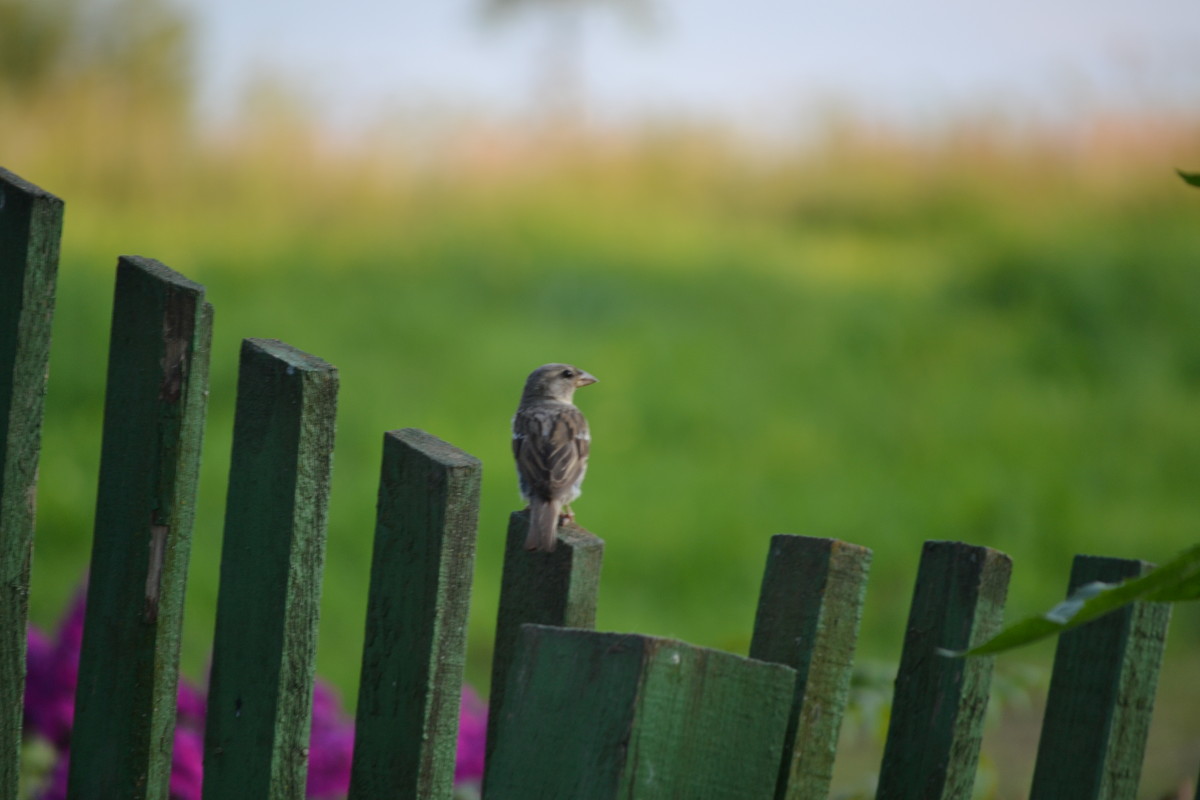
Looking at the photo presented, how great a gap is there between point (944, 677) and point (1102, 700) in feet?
1.00

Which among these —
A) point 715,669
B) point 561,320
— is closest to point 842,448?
point 561,320

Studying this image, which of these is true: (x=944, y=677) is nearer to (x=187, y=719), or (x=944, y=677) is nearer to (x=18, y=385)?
(x=18, y=385)

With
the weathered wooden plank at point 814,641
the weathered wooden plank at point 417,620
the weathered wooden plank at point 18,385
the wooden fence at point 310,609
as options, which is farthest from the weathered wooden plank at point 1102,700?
the weathered wooden plank at point 18,385

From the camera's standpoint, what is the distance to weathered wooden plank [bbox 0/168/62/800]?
1.76 m

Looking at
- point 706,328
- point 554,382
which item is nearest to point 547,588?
point 554,382

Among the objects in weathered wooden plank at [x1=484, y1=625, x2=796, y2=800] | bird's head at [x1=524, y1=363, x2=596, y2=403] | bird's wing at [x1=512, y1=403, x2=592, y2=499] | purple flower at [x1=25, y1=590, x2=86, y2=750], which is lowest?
purple flower at [x1=25, y1=590, x2=86, y2=750]

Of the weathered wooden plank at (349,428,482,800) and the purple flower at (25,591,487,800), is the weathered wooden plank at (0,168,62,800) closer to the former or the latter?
the weathered wooden plank at (349,428,482,800)

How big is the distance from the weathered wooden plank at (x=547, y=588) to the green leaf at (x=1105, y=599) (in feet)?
2.12

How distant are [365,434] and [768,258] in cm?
349

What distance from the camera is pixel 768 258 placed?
8945 mm

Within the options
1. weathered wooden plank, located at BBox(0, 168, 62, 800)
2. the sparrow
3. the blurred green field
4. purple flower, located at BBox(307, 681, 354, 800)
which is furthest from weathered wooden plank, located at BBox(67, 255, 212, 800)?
the blurred green field

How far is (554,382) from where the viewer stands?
13.1 ft

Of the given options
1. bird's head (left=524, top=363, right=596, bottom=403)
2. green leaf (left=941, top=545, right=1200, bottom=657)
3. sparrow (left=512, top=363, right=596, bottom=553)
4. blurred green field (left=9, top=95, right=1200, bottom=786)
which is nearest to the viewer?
green leaf (left=941, top=545, right=1200, bottom=657)

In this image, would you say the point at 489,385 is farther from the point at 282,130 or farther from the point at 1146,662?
the point at 1146,662
